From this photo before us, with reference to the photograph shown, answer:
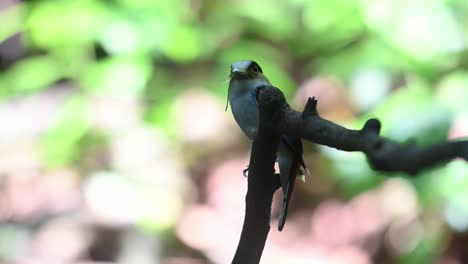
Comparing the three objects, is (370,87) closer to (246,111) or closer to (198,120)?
(198,120)

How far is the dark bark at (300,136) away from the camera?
29 cm

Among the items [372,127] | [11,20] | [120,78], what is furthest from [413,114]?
[372,127]

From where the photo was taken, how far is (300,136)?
39 centimetres

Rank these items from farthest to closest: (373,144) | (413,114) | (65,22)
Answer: (65,22)
(413,114)
(373,144)

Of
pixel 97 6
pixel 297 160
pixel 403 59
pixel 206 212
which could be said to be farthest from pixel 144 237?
pixel 297 160

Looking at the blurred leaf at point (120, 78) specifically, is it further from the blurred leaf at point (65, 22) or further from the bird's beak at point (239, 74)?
the bird's beak at point (239, 74)

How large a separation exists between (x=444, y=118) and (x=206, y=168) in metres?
0.37

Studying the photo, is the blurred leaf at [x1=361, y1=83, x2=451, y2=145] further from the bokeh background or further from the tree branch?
the tree branch

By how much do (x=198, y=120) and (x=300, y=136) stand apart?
0.81 m

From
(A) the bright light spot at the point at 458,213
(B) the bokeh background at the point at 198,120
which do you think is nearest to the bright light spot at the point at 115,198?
(B) the bokeh background at the point at 198,120

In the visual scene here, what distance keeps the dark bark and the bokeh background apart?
27.4 inches

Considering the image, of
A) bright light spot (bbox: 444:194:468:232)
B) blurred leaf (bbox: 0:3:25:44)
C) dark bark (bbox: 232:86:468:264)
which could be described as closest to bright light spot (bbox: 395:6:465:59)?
bright light spot (bbox: 444:194:468:232)

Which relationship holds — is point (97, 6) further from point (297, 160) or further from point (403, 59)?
point (297, 160)

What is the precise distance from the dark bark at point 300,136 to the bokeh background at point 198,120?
70cm
